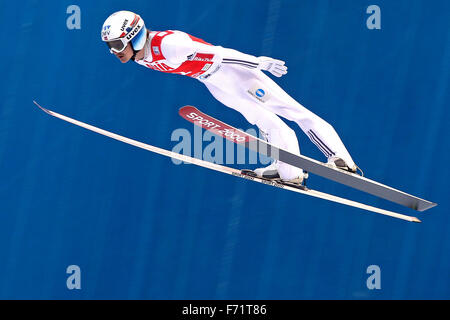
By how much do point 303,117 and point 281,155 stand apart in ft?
1.12

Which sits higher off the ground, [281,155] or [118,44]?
[118,44]

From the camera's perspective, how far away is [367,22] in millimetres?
5230

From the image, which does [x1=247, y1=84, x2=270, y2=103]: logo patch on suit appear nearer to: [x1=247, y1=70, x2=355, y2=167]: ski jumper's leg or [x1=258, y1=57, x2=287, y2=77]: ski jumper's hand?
[x1=247, y1=70, x2=355, y2=167]: ski jumper's leg

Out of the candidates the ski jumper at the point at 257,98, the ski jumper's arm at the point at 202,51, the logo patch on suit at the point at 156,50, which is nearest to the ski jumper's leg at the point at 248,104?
the ski jumper at the point at 257,98

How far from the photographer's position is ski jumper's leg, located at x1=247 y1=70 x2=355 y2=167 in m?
4.37

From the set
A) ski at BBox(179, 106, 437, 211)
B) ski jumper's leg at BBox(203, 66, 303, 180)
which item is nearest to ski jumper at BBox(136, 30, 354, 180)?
ski jumper's leg at BBox(203, 66, 303, 180)

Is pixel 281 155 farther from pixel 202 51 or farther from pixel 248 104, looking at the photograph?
pixel 202 51

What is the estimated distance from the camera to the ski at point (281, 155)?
13.5 ft

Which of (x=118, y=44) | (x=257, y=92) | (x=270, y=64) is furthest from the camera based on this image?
(x=257, y=92)

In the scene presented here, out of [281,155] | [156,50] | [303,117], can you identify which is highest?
[156,50]

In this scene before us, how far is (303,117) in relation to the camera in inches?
173

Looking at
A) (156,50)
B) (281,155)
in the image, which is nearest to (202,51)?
(156,50)

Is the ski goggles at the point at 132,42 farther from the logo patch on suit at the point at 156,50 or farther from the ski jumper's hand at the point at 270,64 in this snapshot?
the ski jumper's hand at the point at 270,64

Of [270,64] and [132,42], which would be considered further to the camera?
[270,64]
